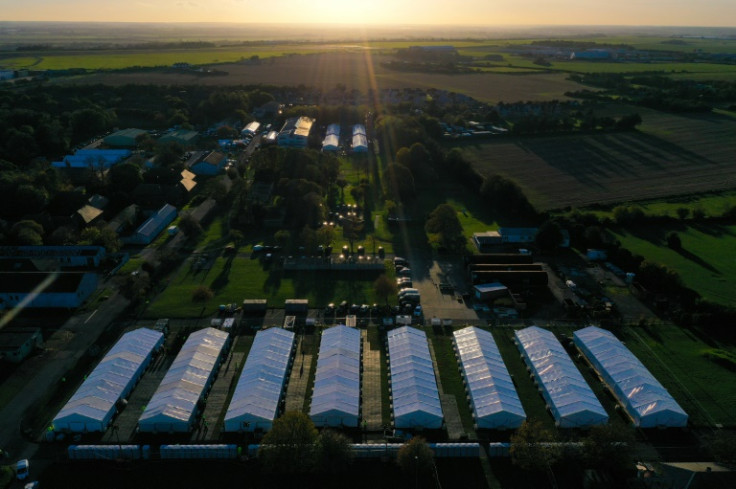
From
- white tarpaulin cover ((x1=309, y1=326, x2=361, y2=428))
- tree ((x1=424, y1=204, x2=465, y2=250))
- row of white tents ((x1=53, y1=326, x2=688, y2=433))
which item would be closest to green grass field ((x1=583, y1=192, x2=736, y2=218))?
tree ((x1=424, y1=204, x2=465, y2=250))

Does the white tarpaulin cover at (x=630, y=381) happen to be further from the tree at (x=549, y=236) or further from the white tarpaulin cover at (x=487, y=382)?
the tree at (x=549, y=236)

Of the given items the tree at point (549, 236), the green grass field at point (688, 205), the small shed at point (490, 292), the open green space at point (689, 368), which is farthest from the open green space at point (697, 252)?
the small shed at point (490, 292)

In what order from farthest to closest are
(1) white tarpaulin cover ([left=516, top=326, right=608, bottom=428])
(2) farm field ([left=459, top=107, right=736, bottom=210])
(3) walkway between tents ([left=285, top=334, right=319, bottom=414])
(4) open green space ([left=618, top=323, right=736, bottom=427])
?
(2) farm field ([left=459, top=107, right=736, bottom=210])
(3) walkway between tents ([left=285, top=334, right=319, bottom=414])
(4) open green space ([left=618, top=323, right=736, bottom=427])
(1) white tarpaulin cover ([left=516, top=326, right=608, bottom=428])

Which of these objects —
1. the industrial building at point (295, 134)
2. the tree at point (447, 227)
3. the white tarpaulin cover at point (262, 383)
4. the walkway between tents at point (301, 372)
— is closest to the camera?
the white tarpaulin cover at point (262, 383)

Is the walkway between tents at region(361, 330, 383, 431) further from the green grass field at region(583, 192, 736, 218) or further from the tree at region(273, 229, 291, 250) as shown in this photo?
the green grass field at region(583, 192, 736, 218)

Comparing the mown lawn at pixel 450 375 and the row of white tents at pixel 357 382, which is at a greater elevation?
the row of white tents at pixel 357 382

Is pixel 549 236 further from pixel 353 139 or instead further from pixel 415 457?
pixel 353 139
